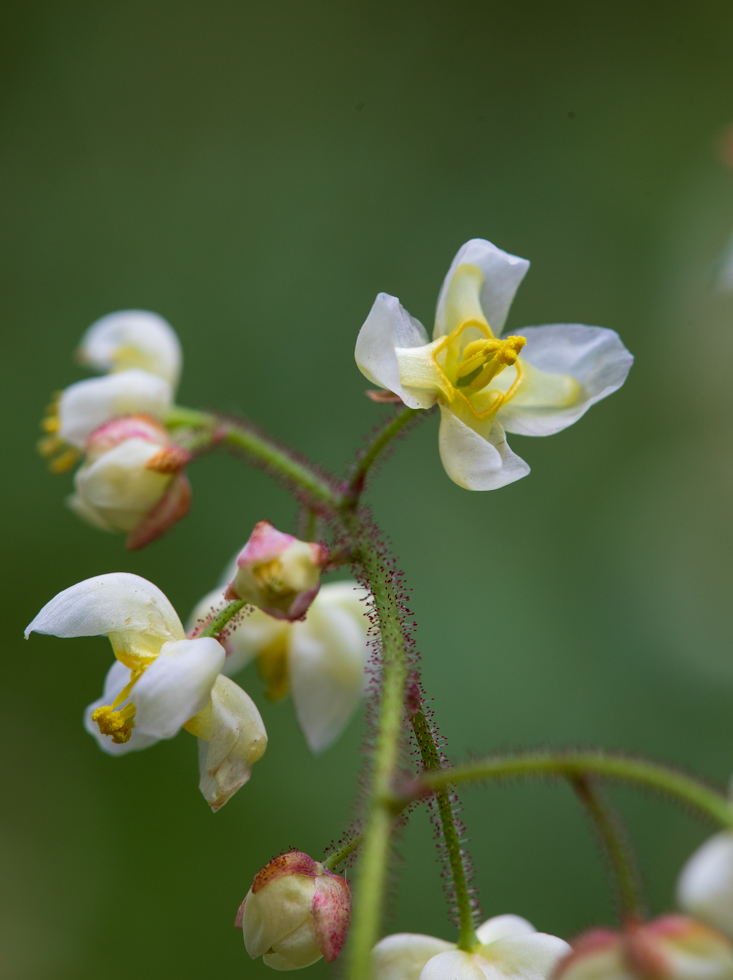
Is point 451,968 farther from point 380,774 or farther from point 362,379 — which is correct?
point 362,379

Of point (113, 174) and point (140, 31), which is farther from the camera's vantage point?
point (140, 31)

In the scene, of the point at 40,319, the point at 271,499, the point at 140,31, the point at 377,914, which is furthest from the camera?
the point at 140,31

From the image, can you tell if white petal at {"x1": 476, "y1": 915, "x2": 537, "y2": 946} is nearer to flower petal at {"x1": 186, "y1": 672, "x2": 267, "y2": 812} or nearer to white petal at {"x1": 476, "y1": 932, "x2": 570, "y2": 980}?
white petal at {"x1": 476, "y1": 932, "x2": 570, "y2": 980}

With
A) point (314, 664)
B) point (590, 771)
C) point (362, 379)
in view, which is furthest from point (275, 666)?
point (362, 379)

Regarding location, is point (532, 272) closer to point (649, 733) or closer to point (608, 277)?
point (608, 277)

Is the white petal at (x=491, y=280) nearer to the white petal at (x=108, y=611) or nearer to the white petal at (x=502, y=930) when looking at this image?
the white petal at (x=108, y=611)

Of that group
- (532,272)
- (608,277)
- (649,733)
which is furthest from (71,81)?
(649,733)
